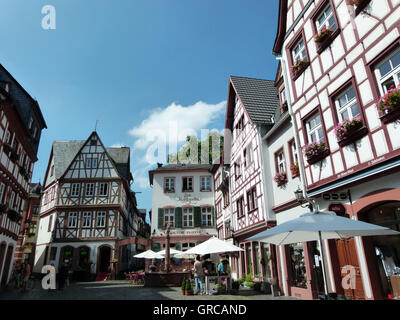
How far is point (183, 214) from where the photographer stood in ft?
92.4

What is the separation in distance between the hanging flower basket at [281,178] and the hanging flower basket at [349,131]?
4.26 meters

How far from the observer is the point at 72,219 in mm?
26469

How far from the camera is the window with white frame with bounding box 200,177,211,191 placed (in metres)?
29.3

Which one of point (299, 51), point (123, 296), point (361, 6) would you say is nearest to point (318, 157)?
point (361, 6)

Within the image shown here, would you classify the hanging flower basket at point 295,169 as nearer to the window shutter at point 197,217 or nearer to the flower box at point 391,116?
the flower box at point 391,116

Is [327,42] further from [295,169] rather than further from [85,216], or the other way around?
[85,216]

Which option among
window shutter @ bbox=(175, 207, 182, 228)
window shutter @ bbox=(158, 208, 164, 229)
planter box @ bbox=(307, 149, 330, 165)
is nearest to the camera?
planter box @ bbox=(307, 149, 330, 165)

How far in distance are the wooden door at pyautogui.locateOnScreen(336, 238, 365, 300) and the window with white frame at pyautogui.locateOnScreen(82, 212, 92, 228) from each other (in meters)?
23.0

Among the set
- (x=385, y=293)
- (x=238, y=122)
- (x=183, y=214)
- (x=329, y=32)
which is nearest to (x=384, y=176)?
(x=385, y=293)

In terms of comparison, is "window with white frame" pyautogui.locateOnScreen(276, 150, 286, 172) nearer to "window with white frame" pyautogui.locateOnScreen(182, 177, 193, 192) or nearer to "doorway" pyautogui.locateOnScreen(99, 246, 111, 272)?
"window with white frame" pyautogui.locateOnScreen(182, 177, 193, 192)

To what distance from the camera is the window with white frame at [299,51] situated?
10420mm

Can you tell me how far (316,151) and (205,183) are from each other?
21.2 metres

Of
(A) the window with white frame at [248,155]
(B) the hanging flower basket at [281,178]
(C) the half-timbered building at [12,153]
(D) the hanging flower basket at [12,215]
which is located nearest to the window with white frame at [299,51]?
(B) the hanging flower basket at [281,178]

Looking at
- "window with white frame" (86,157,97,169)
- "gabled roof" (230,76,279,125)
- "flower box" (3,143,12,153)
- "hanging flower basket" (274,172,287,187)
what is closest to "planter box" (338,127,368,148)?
"hanging flower basket" (274,172,287,187)
